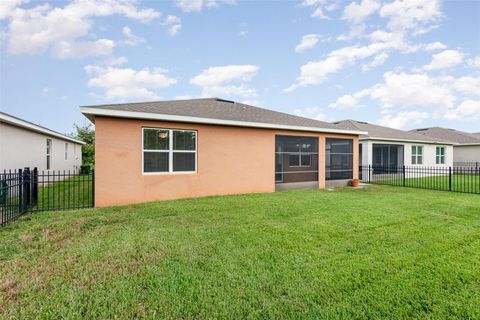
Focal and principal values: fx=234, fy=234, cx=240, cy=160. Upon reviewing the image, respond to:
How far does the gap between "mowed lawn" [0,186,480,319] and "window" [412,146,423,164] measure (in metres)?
15.3

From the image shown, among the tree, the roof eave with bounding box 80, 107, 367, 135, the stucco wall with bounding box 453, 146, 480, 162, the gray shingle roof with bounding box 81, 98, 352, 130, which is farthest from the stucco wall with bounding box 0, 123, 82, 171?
the stucco wall with bounding box 453, 146, 480, 162

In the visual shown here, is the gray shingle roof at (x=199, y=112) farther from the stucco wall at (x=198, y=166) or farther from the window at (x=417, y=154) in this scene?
the window at (x=417, y=154)

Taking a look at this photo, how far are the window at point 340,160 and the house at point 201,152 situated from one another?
0.08m

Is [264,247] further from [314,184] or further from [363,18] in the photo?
[363,18]

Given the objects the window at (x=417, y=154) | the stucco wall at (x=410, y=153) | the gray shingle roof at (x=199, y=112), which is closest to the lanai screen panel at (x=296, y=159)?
the gray shingle roof at (x=199, y=112)

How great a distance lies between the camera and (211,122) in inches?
368

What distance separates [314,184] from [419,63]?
38.4 ft

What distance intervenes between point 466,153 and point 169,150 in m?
31.0

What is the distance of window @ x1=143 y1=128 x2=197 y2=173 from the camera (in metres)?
8.55

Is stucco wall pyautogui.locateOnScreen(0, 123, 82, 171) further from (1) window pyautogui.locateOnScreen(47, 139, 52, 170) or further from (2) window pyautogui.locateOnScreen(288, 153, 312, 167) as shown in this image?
(2) window pyautogui.locateOnScreen(288, 153, 312, 167)

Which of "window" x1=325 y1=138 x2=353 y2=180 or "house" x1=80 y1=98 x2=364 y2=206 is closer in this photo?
"house" x1=80 y1=98 x2=364 y2=206

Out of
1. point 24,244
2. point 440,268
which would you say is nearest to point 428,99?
point 440,268

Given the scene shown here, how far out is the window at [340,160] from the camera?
13.2 meters

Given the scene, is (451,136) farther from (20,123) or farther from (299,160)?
(20,123)
